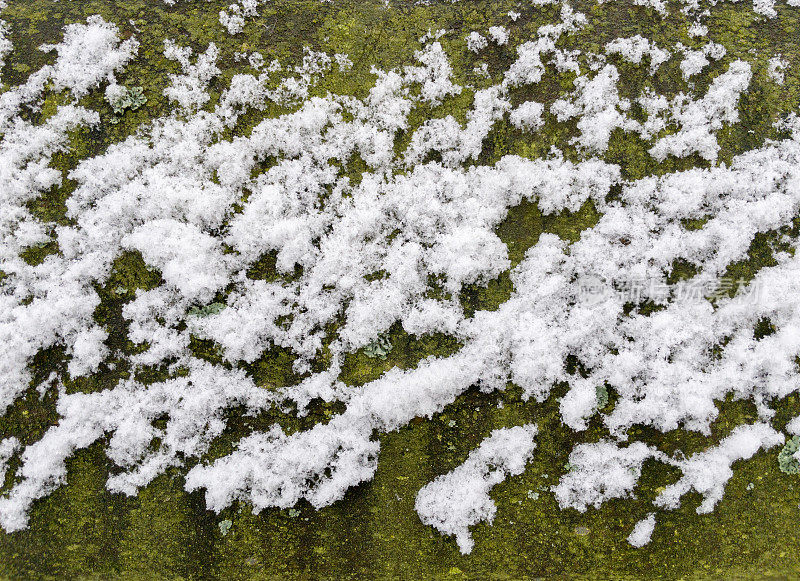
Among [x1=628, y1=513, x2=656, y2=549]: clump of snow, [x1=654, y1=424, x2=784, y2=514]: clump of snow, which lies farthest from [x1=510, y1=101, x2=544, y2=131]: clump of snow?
[x1=628, y1=513, x2=656, y2=549]: clump of snow

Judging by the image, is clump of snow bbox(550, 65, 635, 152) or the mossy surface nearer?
the mossy surface

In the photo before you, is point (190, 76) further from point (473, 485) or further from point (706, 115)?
point (706, 115)

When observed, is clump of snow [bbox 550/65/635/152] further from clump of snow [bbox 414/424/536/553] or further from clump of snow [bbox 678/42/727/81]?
clump of snow [bbox 414/424/536/553]

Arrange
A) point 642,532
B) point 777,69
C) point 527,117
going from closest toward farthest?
point 642,532 < point 527,117 < point 777,69

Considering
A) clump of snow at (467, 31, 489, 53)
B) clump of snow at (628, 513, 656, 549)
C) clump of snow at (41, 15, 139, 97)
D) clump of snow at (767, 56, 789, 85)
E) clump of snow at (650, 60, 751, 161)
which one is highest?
clump of snow at (41, 15, 139, 97)

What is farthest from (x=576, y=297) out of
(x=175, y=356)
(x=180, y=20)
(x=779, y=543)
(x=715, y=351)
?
(x=180, y=20)

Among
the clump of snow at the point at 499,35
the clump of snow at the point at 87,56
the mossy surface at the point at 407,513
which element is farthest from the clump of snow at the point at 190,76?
the clump of snow at the point at 499,35

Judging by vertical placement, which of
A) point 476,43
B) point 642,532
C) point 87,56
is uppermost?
point 87,56

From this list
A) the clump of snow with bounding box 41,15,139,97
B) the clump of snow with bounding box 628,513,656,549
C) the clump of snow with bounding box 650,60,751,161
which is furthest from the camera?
the clump of snow with bounding box 41,15,139,97

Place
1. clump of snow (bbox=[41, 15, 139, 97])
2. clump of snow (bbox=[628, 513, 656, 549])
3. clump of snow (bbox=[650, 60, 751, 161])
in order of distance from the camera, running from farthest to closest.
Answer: clump of snow (bbox=[41, 15, 139, 97])
clump of snow (bbox=[650, 60, 751, 161])
clump of snow (bbox=[628, 513, 656, 549])

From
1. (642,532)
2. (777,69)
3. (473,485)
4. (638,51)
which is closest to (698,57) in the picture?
(638,51)
